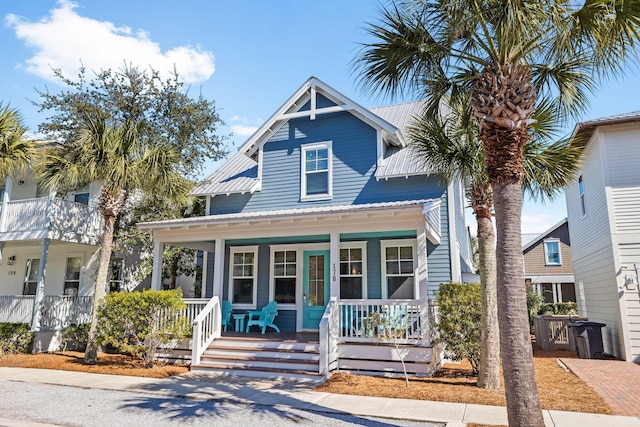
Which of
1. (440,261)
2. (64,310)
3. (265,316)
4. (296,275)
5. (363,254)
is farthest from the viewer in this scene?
(64,310)

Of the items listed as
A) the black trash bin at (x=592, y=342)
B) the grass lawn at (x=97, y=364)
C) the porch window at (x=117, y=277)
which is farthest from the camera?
the porch window at (x=117, y=277)

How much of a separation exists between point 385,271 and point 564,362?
16.9ft

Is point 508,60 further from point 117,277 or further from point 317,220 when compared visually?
point 117,277

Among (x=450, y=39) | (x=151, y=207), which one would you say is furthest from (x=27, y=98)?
(x=450, y=39)

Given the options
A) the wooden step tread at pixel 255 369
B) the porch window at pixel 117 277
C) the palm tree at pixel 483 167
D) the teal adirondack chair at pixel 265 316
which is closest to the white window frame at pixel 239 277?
the teal adirondack chair at pixel 265 316

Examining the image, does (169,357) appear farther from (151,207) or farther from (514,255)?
(514,255)

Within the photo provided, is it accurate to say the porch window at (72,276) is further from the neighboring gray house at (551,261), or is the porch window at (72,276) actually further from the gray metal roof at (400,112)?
the neighboring gray house at (551,261)

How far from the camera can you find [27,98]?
14891mm

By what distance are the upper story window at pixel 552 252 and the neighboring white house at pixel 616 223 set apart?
15491 mm

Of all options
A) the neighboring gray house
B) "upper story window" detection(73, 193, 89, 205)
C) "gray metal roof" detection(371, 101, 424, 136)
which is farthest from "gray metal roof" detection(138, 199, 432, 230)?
the neighboring gray house

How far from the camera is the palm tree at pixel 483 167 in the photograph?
8188 millimetres

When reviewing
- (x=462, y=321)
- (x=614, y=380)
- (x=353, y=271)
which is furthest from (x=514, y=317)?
(x=353, y=271)

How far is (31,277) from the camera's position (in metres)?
17.1

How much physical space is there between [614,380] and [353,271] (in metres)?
6.66
